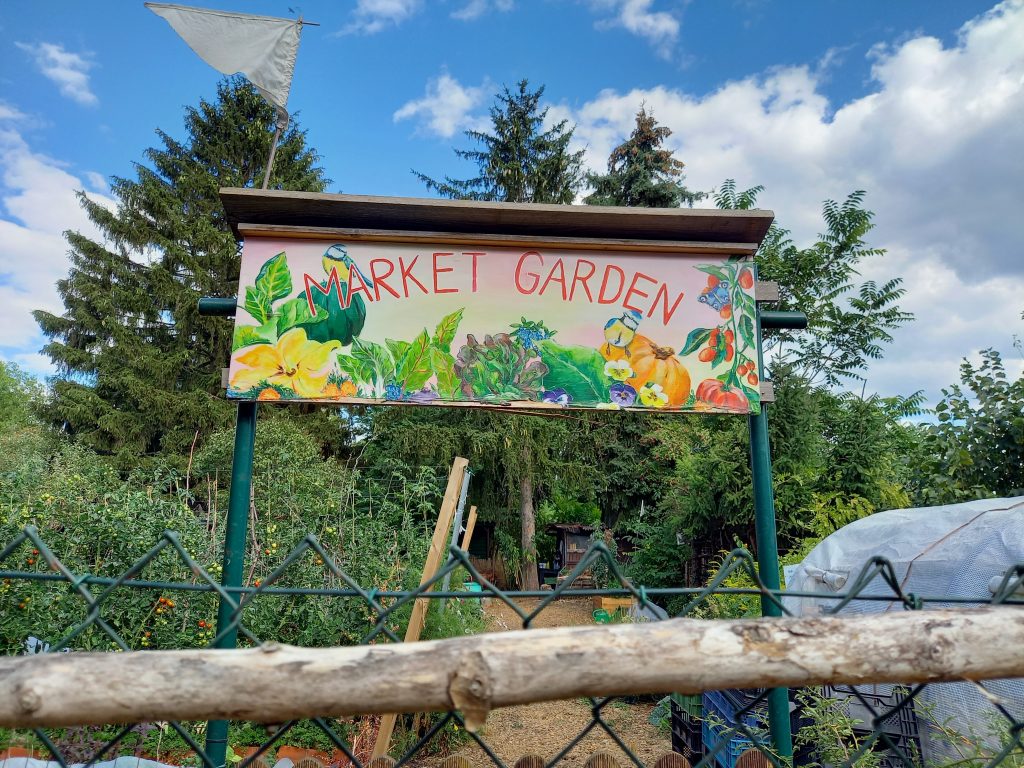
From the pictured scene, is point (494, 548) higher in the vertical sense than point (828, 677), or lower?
lower

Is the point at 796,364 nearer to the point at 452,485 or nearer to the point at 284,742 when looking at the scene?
the point at 452,485

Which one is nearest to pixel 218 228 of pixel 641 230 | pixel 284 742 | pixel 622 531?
pixel 622 531

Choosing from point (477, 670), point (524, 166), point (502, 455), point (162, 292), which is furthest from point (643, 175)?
point (477, 670)

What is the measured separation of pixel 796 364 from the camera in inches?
388

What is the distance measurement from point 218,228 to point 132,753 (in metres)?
12.5

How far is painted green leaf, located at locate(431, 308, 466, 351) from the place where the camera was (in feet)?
8.42

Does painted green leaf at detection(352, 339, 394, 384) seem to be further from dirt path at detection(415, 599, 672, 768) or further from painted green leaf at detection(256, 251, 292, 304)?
dirt path at detection(415, 599, 672, 768)

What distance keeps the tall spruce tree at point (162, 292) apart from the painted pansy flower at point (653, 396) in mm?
12121

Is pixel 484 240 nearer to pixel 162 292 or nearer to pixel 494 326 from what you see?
pixel 494 326

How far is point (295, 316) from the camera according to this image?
2.53m

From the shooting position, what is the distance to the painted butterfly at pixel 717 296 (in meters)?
2.63

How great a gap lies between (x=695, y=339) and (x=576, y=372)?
52 cm

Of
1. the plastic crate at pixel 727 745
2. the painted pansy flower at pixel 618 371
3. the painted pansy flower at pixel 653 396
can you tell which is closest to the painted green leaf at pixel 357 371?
the painted pansy flower at pixel 618 371

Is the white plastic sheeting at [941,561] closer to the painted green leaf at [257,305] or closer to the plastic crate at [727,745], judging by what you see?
the plastic crate at [727,745]
